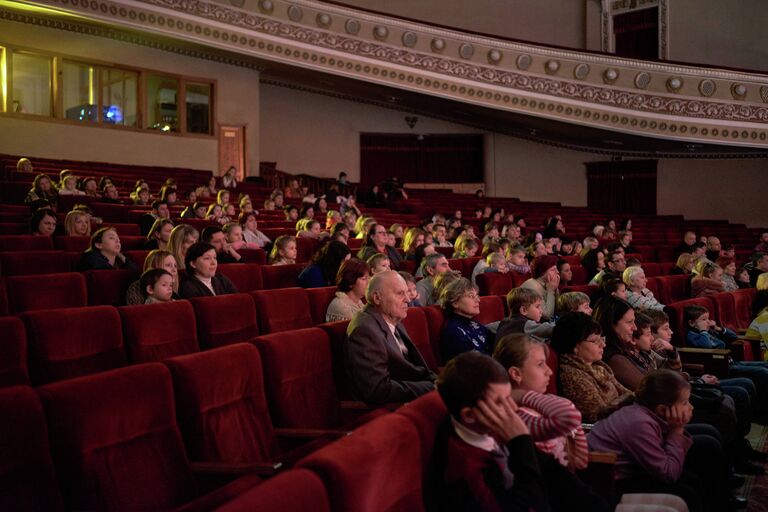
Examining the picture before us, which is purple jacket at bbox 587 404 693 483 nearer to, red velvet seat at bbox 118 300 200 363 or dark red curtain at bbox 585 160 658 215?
red velvet seat at bbox 118 300 200 363

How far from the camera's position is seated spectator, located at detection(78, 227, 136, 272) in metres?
3.54

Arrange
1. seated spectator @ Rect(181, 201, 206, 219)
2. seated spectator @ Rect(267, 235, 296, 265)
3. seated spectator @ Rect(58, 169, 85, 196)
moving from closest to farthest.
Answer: seated spectator @ Rect(267, 235, 296, 265)
seated spectator @ Rect(181, 201, 206, 219)
seated spectator @ Rect(58, 169, 85, 196)

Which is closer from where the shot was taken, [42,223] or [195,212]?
[42,223]

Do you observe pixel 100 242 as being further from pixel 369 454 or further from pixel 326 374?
pixel 369 454

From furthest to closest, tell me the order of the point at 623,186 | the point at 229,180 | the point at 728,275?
the point at 623,186 → the point at 229,180 → the point at 728,275

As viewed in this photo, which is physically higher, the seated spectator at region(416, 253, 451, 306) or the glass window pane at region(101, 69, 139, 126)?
the glass window pane at region(101, 69, 139, 126)

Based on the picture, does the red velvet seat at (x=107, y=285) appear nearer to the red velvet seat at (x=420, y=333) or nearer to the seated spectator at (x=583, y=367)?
the red velvet seat at (x=420, y=333)

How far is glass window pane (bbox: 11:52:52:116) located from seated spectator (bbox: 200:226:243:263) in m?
6.12

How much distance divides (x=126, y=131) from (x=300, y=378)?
875 centimetres

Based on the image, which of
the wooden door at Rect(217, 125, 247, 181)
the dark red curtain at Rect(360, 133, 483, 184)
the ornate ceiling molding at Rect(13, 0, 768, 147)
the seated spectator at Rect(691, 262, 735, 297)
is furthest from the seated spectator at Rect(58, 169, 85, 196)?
the dark red curtain at Rect(360, 133, 483, 184)

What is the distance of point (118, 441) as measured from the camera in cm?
153

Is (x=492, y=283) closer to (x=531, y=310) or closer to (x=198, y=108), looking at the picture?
(x=531, y=310)

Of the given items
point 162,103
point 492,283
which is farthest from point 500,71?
point 492,283

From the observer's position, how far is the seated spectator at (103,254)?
3541mm
